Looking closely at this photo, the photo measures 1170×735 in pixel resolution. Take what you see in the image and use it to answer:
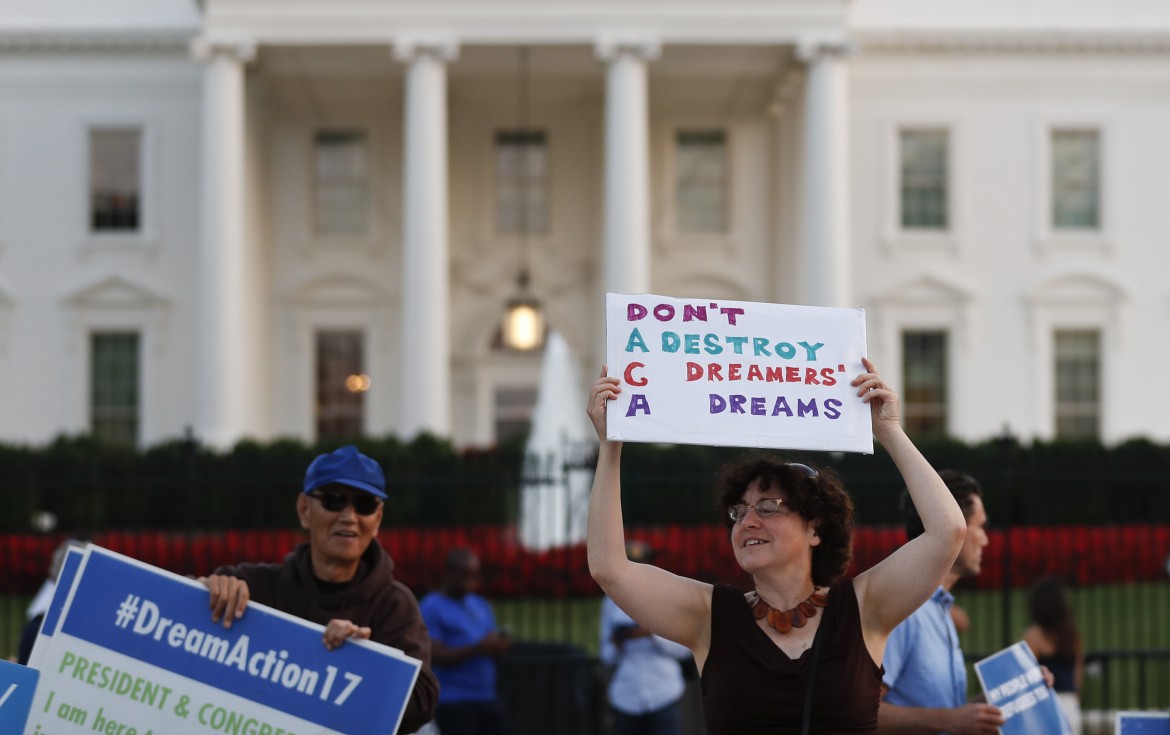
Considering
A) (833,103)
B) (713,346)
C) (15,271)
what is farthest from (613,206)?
(713,346)

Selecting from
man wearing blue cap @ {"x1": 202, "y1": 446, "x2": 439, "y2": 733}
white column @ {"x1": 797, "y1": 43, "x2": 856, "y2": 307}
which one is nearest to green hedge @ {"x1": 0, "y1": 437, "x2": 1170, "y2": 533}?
white column @ {"x1": 797, "y1": 43, "x2": 856, "y2": 307}

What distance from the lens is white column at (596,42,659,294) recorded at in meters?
24.7

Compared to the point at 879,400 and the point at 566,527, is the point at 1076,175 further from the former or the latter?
the point at 879,400

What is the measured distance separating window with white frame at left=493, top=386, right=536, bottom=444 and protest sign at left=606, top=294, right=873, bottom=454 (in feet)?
81.5

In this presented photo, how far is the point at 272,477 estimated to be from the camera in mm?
12164

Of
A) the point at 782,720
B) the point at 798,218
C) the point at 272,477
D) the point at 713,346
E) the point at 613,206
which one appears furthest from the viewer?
the point at 798,218

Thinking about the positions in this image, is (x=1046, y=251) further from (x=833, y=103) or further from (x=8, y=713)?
(x=8, y=713)

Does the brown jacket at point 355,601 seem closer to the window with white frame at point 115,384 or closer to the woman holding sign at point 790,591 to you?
Result: the woman holding sign at point 790,591

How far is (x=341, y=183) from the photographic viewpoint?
29062 millimetres

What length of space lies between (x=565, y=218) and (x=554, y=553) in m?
13.9

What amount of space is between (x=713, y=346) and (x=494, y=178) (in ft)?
83.0

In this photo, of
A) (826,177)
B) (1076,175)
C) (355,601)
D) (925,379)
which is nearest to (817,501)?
(355,601)

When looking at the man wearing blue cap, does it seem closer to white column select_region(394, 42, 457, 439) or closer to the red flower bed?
the red flower bed

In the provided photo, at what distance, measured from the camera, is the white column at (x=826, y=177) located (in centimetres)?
2491
